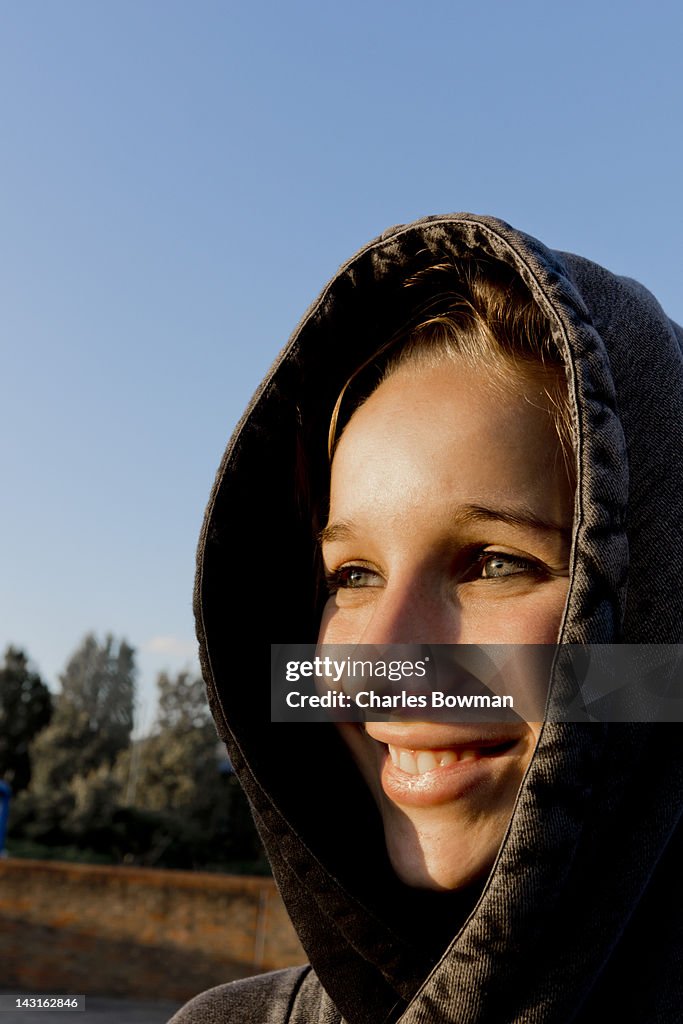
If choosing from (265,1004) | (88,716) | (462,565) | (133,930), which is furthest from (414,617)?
(88,716)

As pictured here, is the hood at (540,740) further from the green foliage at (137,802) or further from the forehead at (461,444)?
the green foliage at (137,802)

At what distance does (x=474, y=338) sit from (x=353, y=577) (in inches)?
19.2

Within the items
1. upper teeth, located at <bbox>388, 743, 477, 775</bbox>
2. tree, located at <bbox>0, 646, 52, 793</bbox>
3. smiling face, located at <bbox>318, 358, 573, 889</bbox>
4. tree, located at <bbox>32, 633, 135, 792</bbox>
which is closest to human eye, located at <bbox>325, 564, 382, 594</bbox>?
Result: smiling face, located at <bbox>318, 358, 573, 889</bbox>

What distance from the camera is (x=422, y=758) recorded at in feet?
4.99

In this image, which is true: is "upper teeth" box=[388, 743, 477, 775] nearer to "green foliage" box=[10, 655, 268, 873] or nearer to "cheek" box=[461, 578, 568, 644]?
"cheek" box=[461, 578, 568, 644]

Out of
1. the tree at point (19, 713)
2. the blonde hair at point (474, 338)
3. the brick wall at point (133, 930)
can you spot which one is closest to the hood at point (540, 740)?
the blonde hair at point (474, 338)

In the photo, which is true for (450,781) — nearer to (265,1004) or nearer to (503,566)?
(503,566)

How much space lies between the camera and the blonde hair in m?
1.61

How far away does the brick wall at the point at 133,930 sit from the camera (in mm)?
11727

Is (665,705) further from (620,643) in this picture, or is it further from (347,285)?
(347,285)

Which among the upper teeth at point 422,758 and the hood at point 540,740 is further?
the upper teeth at point 422,758

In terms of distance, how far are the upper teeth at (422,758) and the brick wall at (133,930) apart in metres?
10.9

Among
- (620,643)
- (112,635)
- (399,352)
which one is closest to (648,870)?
(620,643)

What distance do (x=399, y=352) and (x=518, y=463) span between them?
442 millimetres
